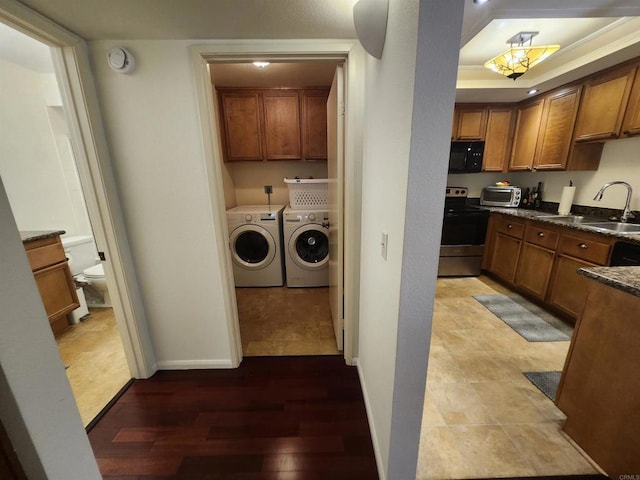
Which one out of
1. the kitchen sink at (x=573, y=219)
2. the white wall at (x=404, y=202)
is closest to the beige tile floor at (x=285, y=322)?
the white wall at (x=404, y=202)

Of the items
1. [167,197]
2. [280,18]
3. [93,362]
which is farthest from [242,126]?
[93,362]

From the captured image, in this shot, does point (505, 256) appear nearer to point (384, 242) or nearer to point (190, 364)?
point (384, 242)

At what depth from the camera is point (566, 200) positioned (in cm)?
264

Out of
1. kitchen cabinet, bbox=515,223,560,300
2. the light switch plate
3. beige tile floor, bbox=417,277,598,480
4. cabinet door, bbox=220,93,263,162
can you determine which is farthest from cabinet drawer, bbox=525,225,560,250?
cabinet door, bbox=220,93,263,162

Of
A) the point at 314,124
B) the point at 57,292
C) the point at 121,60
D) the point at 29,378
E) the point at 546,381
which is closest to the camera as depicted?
the point at 29,378

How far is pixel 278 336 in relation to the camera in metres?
2.14

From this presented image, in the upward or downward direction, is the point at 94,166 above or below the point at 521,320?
above

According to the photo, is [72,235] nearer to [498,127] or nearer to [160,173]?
[160,173]

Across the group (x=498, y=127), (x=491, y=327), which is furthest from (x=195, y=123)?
(x=498, y=127)

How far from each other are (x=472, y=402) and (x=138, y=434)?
199 cm

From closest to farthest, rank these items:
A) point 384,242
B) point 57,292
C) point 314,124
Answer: point 384,242 < point 57,292 < point 314,124

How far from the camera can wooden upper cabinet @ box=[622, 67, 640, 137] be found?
6.31 ft

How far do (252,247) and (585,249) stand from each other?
131 inches

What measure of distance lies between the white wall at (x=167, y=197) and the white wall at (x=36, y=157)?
6.26ft
